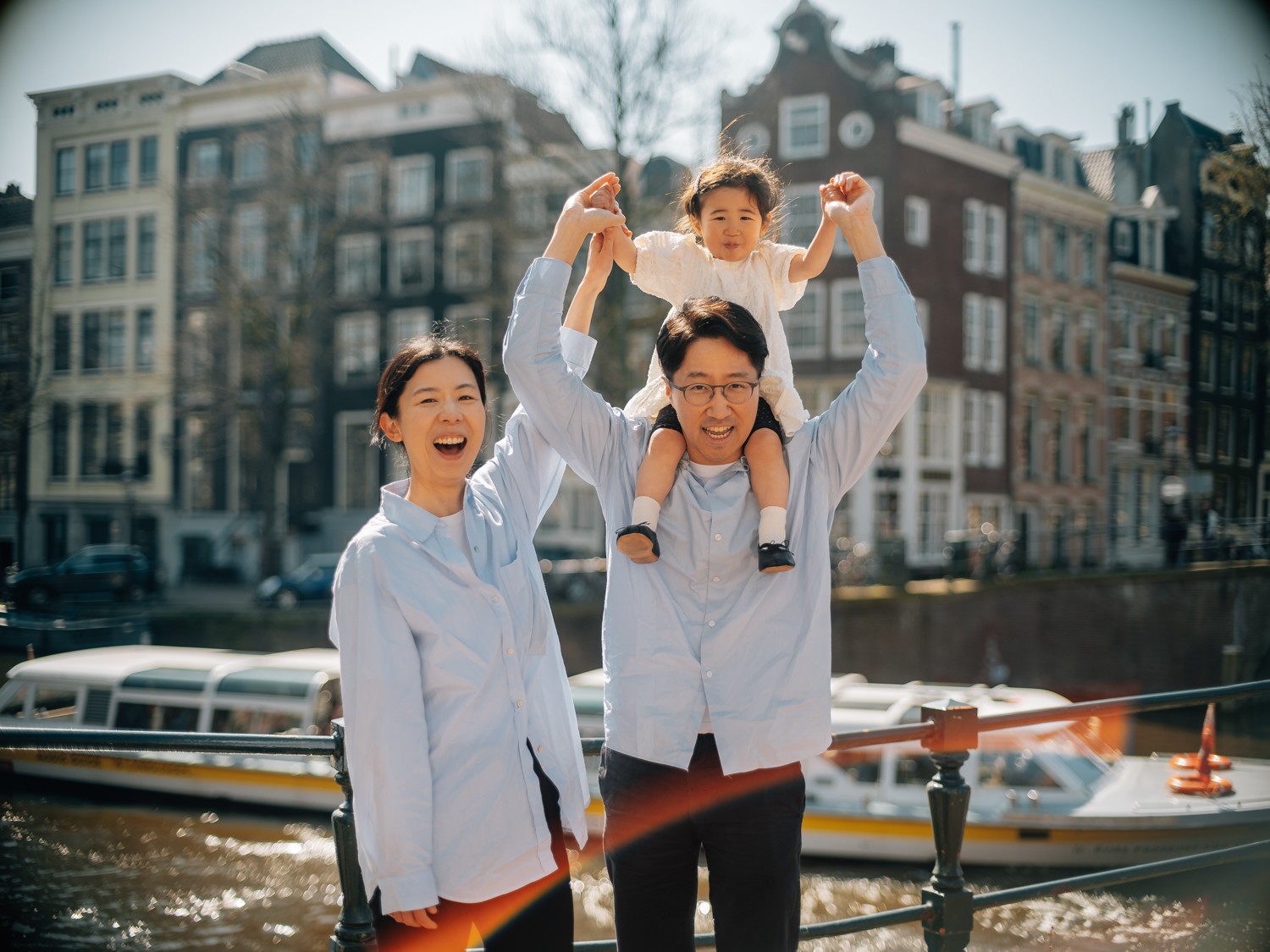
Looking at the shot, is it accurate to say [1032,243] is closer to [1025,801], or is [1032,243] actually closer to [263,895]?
[1025,801]

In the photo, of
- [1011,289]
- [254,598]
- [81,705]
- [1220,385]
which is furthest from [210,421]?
[1220,385]

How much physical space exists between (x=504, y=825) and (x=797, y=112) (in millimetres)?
22346

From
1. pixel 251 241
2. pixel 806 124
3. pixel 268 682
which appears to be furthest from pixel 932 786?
pixel 251 241

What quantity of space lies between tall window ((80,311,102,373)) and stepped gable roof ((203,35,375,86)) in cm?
1192

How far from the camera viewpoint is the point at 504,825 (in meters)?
1.65

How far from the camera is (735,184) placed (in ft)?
6.83

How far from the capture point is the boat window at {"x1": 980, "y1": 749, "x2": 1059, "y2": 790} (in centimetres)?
1052

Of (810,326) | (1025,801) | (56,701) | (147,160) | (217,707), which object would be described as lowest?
(1025,801)

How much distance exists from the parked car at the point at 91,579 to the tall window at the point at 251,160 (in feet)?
26.6

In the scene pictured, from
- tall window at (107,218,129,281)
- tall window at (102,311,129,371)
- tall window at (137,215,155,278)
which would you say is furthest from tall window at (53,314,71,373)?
tall window at (137,215,155,278)

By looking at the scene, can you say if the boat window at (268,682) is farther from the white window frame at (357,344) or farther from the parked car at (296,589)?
the white window frame at (357,344)

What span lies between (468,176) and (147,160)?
729 centimetres

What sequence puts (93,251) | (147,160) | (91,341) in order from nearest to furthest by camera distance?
(93,251), (91,341), (147,160)

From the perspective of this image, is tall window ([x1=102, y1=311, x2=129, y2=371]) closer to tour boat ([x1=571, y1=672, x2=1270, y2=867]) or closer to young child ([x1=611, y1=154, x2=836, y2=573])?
tour boat ([x1=571, y1=672, x2=1270, y2=867])
